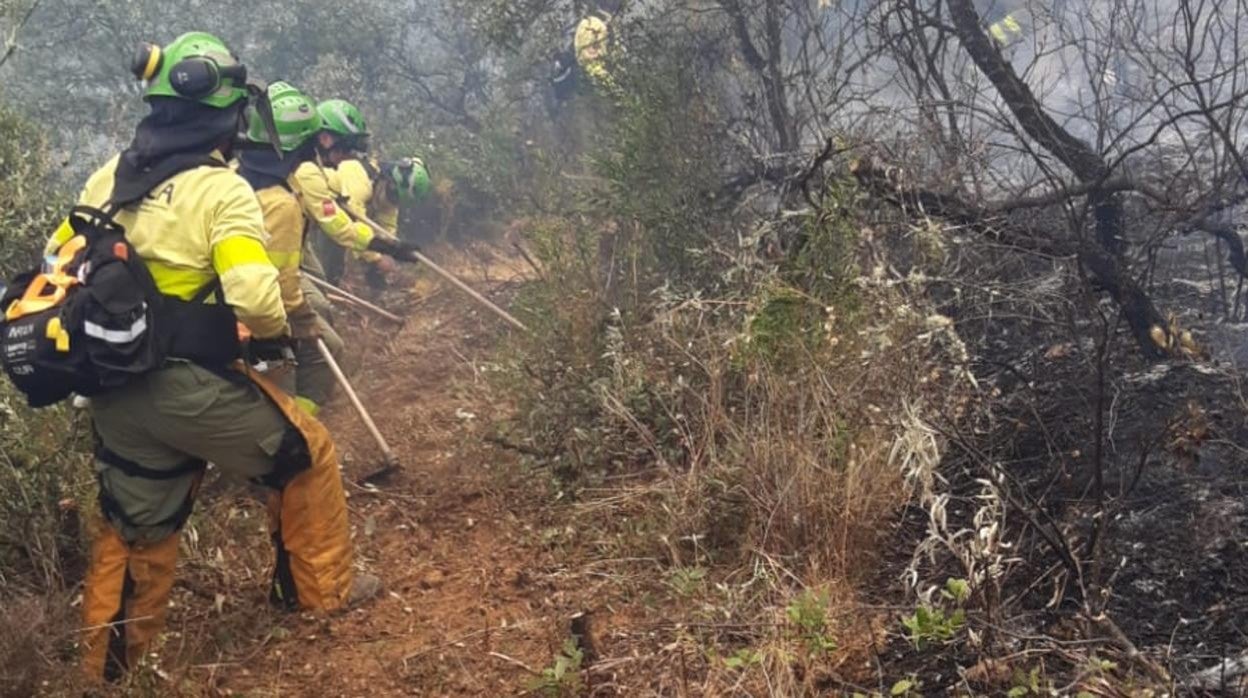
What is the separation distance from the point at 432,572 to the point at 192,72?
2.01 metres

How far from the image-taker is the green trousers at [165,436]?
10.5ft

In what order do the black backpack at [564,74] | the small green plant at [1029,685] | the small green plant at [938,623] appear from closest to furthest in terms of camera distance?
1. the small green plant at [1029,685]
2. the small green plant at [938,623]
3. the black backpack at [564,74]

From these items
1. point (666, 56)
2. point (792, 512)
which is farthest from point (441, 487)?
point (666, 56)

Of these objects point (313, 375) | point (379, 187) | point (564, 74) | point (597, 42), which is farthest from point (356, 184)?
point (564, 74)

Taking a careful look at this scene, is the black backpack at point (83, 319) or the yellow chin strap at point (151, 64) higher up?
the yellow chin strap at point (151, 64)

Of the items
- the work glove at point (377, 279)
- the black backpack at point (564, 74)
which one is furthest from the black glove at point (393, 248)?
the black backpack at point (564, 74)

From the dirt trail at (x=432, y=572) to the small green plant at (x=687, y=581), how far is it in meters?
0.38

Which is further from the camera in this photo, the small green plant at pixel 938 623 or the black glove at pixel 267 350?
the black glove at pixel 267 350

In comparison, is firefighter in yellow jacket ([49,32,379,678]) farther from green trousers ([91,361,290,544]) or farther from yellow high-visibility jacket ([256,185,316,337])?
yellow high-visibility jacket ([256,185,316,337])

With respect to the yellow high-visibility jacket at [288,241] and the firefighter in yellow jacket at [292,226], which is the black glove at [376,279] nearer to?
the firefighter in yellow jacket at [292,226]

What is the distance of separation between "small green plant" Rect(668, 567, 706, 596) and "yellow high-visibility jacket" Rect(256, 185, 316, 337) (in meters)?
2.35

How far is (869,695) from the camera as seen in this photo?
8.30 feet

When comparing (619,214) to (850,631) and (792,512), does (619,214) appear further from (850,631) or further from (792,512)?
(850,631)

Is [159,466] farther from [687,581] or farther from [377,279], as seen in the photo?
[377,279]
